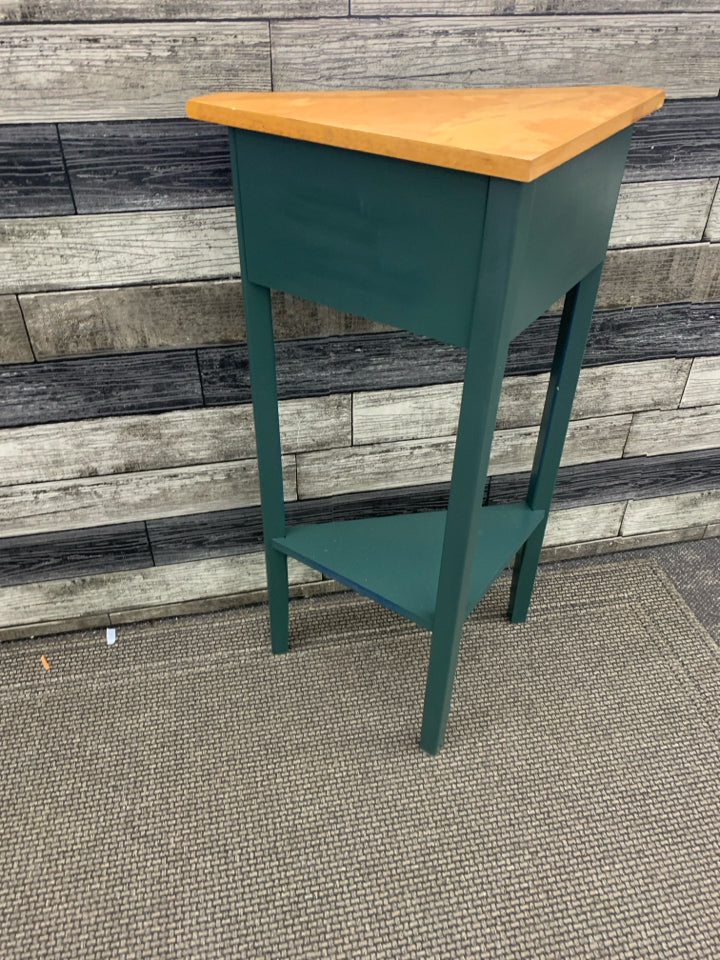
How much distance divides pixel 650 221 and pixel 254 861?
1238 mm

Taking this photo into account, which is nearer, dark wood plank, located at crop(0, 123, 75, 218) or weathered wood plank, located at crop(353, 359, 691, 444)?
dark wood plank, located at crop(0, 123, 75, 218)

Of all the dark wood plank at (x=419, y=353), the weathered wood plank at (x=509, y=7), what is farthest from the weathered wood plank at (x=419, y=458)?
the weathered wood plank at (x=509, y=7)

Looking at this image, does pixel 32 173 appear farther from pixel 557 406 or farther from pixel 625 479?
pixel 625 479

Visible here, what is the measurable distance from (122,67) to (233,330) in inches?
15.6

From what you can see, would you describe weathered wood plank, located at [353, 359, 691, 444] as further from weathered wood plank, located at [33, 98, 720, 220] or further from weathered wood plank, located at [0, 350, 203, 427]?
weathered wood plank, located at [33, 98, 720, 220]

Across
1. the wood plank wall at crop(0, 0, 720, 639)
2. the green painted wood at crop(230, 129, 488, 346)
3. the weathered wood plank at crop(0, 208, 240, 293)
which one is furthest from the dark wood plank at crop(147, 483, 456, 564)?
the green painted wood at crop(230, 129, 488, 346)

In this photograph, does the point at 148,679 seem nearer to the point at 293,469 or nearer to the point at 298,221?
the point at 293,469

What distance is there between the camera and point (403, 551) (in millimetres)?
1271

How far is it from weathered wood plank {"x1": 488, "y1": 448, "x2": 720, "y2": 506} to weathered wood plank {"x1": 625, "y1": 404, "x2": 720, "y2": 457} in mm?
20

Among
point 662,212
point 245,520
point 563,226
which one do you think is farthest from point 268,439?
point 662,212

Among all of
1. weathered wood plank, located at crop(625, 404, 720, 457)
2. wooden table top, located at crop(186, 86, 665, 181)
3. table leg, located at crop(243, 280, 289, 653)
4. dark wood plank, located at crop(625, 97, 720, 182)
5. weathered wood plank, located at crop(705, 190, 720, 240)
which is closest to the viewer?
wooden table top, located at crop(186, 86, 665, 181)

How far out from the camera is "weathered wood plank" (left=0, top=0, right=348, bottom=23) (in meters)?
0.92

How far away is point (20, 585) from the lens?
55.7 inches

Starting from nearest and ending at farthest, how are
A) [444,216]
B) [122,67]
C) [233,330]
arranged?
[444,216]
[122,67]
[233,330]
